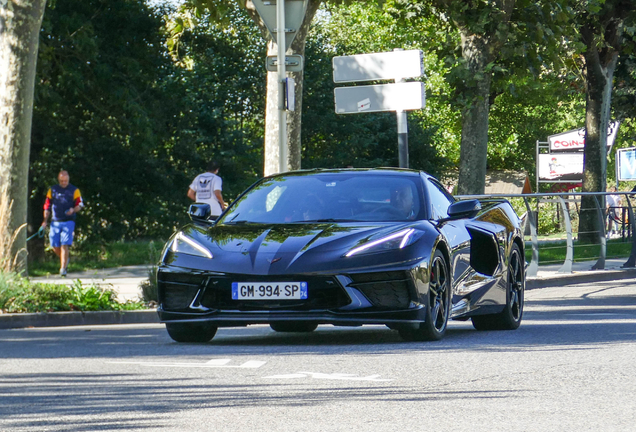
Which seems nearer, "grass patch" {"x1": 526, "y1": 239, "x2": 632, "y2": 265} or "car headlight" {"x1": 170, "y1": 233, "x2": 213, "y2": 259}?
"car headlight" {"x1": 170, "y1": 233, "x2": 213, "y2": 259}

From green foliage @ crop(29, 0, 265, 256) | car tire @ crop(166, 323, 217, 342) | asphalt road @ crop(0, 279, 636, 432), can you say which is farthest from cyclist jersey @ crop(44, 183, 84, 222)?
car tire @ crop(166, 323, 217, 342)

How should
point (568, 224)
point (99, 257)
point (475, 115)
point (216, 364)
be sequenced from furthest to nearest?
point (99, 257) → point (475, 115) → point (568, 224) → point (216, 364)

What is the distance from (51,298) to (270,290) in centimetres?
454

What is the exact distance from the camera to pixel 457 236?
988 cm

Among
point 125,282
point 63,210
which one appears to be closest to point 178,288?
point 125,282

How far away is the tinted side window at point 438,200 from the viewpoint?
981cm

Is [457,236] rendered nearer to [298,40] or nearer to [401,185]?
[401,185]

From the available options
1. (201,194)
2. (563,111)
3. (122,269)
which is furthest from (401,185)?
(563,111)

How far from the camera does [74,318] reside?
12.1 m

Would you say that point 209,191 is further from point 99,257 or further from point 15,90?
point 99,257

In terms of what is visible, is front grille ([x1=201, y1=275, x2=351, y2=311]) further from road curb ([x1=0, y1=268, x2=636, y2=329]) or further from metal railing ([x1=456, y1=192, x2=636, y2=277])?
metal railing ([x1=456, y1=192, x2=636, y2=277])

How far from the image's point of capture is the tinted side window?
9.81 metres

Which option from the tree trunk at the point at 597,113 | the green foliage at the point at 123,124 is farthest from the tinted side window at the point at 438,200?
the tree trunk at the point at 597,113

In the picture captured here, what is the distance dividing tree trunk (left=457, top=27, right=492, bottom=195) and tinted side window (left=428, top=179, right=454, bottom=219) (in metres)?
7.95
